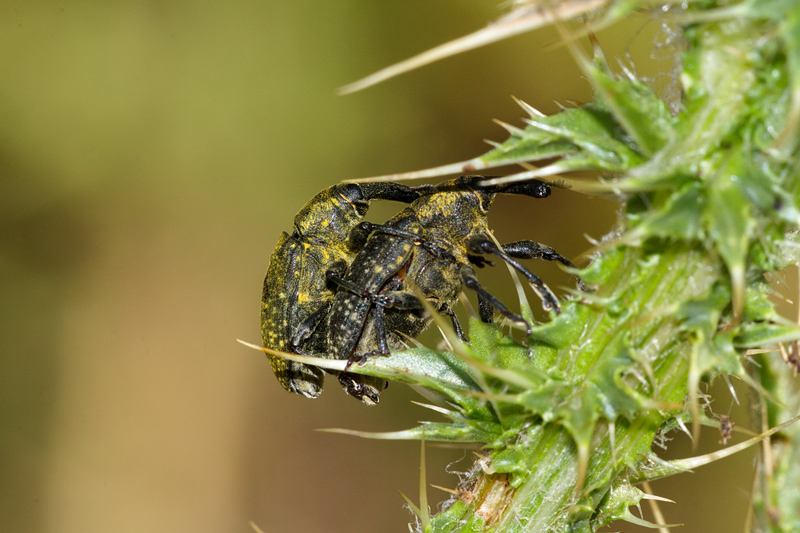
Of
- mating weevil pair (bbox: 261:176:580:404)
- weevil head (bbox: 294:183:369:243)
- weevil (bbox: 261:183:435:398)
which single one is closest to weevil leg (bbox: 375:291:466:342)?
mating weevil pair (bbox: 261:176:580:404)

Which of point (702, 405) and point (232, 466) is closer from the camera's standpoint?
point (702, 405)

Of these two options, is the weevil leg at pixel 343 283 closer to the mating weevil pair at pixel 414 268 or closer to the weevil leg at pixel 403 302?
the mating weevil pair at pixel 414 268

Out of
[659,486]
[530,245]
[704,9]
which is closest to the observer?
[704,9]

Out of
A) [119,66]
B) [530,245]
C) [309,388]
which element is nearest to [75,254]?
[119,66]

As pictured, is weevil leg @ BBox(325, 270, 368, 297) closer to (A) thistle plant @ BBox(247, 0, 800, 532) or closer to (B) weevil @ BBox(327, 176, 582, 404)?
(B) weevil @ BBox(327, 176, 582, 404)

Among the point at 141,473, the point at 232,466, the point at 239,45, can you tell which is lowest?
the point at 232,466

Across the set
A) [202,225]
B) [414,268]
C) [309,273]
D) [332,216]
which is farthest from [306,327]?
[202,225]

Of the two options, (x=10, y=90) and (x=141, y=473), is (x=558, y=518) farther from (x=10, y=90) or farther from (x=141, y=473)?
(x=10, y=90)
